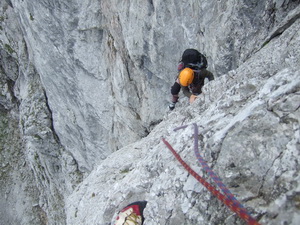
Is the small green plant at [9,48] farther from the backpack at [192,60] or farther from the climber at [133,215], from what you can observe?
the climber at [133,215]

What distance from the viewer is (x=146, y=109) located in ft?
44.8

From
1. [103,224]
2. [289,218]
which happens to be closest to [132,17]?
[103,224]

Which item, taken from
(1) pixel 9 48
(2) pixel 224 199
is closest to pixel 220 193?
(2) pixel 224 199

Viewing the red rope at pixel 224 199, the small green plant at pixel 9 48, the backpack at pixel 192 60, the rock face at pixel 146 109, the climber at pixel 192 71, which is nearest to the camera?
the red rope at pixel 224 199

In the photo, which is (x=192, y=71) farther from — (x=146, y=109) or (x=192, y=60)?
(x=146, y=109)

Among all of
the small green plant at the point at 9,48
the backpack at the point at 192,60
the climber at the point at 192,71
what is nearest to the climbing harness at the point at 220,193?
the climber at the point at 192,71

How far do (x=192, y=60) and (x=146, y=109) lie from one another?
7.09 m

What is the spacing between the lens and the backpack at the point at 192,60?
6.76 m

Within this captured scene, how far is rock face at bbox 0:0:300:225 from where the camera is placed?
337cm

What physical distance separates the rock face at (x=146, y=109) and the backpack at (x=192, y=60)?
85 cm

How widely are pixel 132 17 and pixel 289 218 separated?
11.1 metres

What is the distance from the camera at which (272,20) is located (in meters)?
6.46

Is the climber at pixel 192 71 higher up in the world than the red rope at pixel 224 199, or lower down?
higher up

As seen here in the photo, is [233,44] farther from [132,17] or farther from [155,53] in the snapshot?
[132,17]
